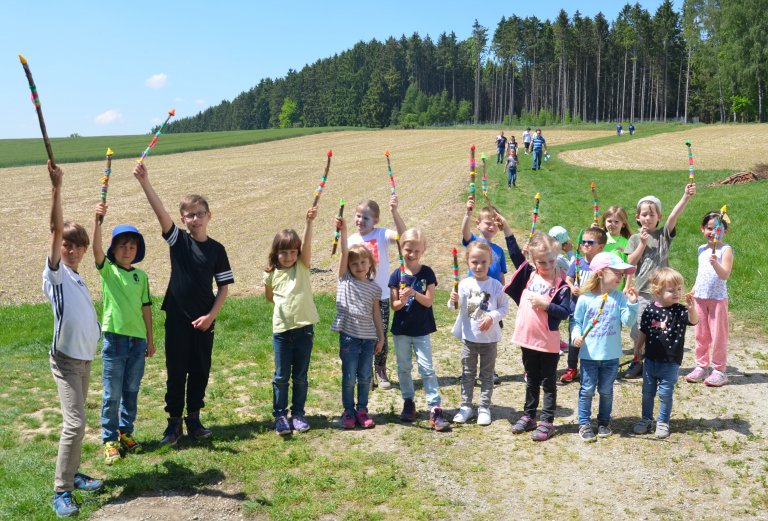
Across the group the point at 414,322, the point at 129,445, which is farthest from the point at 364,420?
the point at 129,445

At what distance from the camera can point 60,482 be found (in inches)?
188

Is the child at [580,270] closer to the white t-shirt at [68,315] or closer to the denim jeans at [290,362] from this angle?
the denim jeans at [290,362]

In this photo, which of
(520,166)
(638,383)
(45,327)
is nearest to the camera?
(638,383)

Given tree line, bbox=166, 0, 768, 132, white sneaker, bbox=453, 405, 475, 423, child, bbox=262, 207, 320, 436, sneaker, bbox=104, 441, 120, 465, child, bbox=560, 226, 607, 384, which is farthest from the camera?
tree line, bbox=166, 0, 768, 132

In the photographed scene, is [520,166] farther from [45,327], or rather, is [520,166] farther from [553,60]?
[553,60]

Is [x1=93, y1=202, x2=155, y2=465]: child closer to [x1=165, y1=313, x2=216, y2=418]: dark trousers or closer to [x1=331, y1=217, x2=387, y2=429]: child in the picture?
[x1=165, y1=313, x2=216, y2=418]: dark trousers

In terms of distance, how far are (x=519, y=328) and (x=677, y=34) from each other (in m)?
95.2

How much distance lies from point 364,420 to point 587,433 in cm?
208

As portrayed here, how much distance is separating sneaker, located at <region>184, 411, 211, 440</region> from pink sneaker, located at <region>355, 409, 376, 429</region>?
143 centimetres

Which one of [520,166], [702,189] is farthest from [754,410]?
[520,166]

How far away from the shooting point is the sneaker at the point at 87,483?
5039mm

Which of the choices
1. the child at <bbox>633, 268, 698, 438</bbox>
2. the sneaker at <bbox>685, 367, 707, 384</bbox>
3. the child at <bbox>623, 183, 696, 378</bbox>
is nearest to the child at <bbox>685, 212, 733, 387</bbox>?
the sneaker at <bbox>685, 367, 707, 384</bbox>

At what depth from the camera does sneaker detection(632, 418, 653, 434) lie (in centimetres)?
606

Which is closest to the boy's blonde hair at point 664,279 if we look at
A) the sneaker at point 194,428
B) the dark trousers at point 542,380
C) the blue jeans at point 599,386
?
the blue jeans at point 599,386
